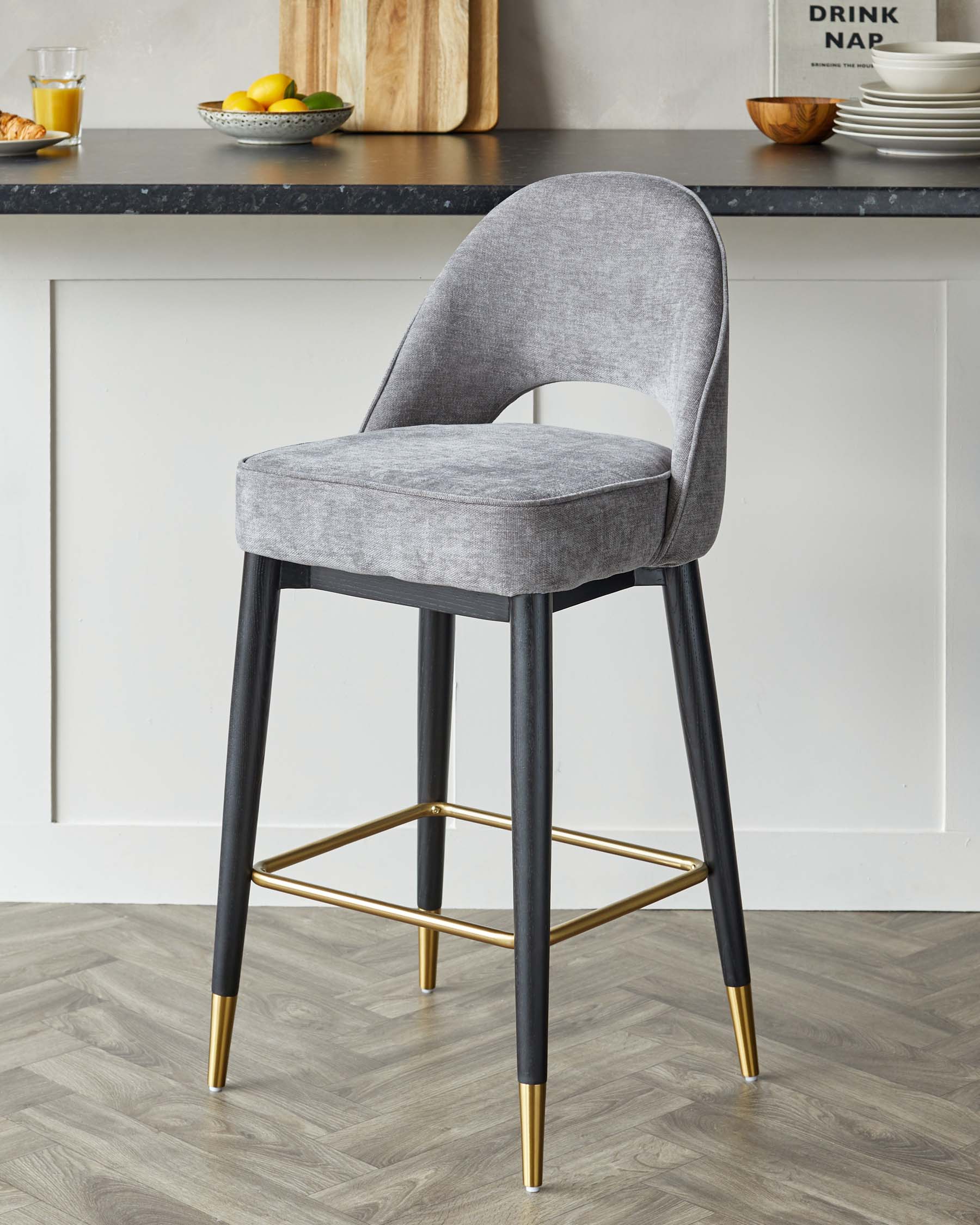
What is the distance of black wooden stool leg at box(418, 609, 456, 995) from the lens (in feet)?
7.12

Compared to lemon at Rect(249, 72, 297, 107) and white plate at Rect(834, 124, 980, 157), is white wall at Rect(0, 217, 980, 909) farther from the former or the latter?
lemon at Rect(249, 72, 297, 107)

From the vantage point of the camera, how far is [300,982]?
2.32 metres

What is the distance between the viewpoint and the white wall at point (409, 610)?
2422 mm

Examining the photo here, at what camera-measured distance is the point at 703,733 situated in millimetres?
1938

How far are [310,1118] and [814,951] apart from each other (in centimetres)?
85

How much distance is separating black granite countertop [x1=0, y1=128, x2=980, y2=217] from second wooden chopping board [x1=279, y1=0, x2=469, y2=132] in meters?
0.15

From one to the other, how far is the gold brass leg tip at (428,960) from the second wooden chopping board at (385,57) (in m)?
1.31

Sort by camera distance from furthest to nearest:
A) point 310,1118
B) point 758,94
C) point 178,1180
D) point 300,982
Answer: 1. point 758,94
2. point 300,982
3. point 310,1118
4. point 178,1180

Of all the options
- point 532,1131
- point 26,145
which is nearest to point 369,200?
point 26,145

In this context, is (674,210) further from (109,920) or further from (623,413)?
(109,920)

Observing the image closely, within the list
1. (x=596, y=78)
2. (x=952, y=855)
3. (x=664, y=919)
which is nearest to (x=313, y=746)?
(x=664, y=919)

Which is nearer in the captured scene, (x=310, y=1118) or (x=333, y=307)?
(x=310, y=1118)

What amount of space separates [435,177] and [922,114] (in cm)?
71

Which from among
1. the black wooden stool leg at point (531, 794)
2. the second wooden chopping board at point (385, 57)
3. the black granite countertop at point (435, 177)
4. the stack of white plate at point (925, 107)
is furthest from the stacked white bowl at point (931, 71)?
the black wooden stool leg at point (531, 794)
